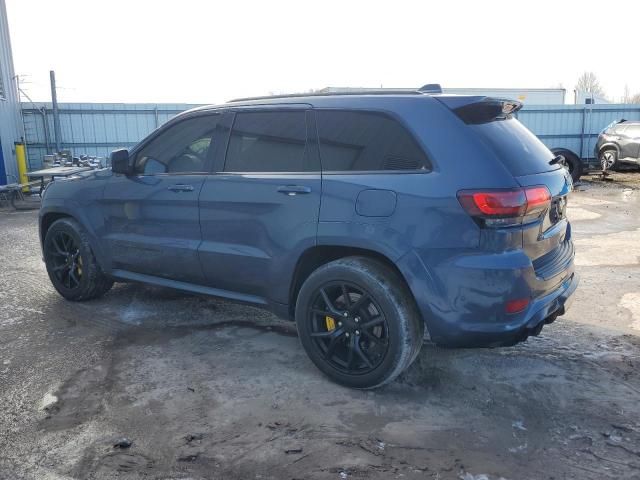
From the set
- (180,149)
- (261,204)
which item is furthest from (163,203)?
(261,204)

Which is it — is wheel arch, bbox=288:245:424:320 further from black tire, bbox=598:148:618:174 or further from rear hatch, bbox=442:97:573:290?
black tire, bbox=598:148:618:174

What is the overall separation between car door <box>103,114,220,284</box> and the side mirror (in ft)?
0.19

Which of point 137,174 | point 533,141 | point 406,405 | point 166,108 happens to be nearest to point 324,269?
point 406,405

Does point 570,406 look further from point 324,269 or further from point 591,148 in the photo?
point 591,148

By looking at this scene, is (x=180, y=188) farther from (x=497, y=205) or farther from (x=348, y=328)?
(x=497, y=205)

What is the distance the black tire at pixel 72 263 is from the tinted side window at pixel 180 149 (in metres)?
1.03

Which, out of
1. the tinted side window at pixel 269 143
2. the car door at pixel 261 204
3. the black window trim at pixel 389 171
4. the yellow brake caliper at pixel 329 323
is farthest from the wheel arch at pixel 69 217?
the black window trim at pixel 389 171

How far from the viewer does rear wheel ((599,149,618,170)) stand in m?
16.5

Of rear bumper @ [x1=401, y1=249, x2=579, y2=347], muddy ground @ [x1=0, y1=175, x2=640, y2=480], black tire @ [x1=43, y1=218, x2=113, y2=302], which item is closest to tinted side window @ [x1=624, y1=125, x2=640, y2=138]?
muddy ground @ [x1=0, y1=175, x2=640, y2=480]

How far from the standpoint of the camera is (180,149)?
4.43 m

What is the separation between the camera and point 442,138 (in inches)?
125

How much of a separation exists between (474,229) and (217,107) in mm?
2303

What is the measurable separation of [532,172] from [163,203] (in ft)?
9.08

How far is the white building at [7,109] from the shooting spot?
1325 cm
